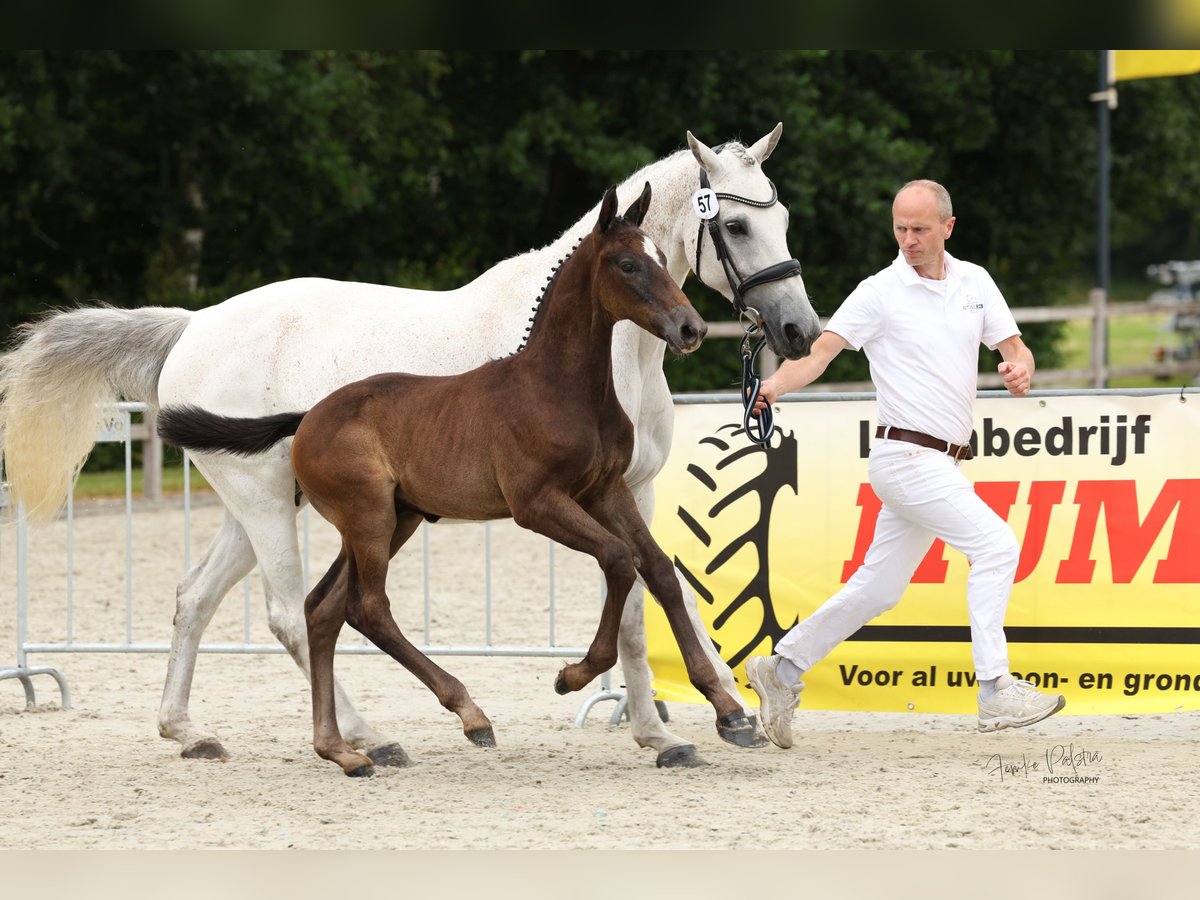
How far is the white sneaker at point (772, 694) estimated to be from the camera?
6.07 metres

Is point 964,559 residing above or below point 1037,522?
below

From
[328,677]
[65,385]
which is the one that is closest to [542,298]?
[328,677]

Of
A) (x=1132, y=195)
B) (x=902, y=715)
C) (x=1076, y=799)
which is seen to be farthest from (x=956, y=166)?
(x=1076, y=799)

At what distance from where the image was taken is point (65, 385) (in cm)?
675

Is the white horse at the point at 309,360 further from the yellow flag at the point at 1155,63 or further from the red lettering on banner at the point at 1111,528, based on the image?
the yellow flag at the point at 1155,63

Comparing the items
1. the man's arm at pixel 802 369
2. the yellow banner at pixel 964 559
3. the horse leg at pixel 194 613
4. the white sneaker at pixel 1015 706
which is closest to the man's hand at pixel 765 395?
the man's arm at pixel 802 369

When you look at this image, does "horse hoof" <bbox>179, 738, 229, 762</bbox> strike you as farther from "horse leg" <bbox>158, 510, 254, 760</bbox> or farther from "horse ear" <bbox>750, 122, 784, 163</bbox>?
"horse ear" <bbox>750, 122, 784, 163</bbox>

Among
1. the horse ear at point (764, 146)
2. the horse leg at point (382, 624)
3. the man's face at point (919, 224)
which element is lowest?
the horse leg at point (382, 624)

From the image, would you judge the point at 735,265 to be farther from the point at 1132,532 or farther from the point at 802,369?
the point at 1132,532

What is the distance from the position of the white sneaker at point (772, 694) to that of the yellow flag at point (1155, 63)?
12.8 m

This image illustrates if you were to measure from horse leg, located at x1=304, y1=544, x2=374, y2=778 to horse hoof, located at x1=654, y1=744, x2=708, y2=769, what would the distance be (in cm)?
105

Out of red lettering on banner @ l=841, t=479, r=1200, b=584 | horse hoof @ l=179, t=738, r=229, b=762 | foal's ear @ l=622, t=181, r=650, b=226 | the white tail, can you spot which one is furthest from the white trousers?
the white tail

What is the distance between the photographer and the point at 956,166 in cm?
2572

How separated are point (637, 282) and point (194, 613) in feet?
8.02
